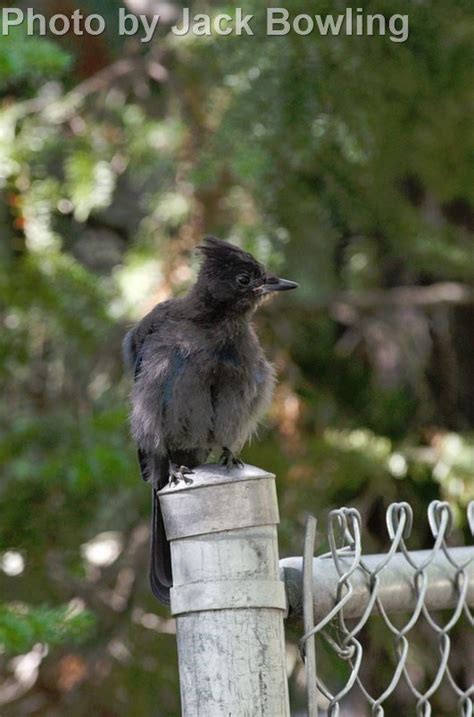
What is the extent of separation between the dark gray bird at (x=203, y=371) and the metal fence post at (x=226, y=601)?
108 centimetres

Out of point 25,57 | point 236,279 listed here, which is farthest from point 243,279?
point 25,57

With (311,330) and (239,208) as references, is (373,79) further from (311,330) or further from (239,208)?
(311,330)

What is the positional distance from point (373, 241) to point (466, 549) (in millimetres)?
3028

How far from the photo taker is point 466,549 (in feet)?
5.70

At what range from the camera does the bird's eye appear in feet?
8.95

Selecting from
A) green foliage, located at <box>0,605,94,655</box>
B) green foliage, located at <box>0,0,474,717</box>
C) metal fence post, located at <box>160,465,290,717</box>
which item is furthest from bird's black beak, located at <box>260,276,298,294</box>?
metal fence post, located at <box>160,465,290,717</box>

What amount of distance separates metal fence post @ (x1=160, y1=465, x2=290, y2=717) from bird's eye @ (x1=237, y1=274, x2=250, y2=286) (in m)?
1.41

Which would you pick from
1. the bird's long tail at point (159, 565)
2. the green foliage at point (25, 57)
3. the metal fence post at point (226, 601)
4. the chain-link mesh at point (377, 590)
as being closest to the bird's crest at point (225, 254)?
the green foliage at point (25, 57)

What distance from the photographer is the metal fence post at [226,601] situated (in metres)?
1.31

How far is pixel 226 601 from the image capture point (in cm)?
132

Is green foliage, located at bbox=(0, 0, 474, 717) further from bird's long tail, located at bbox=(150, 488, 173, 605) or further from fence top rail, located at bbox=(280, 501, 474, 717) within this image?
fence top rail, located at bbox=(280, 501, 474, 717)

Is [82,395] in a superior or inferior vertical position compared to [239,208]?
inferior

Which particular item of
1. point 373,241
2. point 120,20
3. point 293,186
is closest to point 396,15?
point 293,186

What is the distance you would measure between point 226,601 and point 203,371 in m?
1.25
